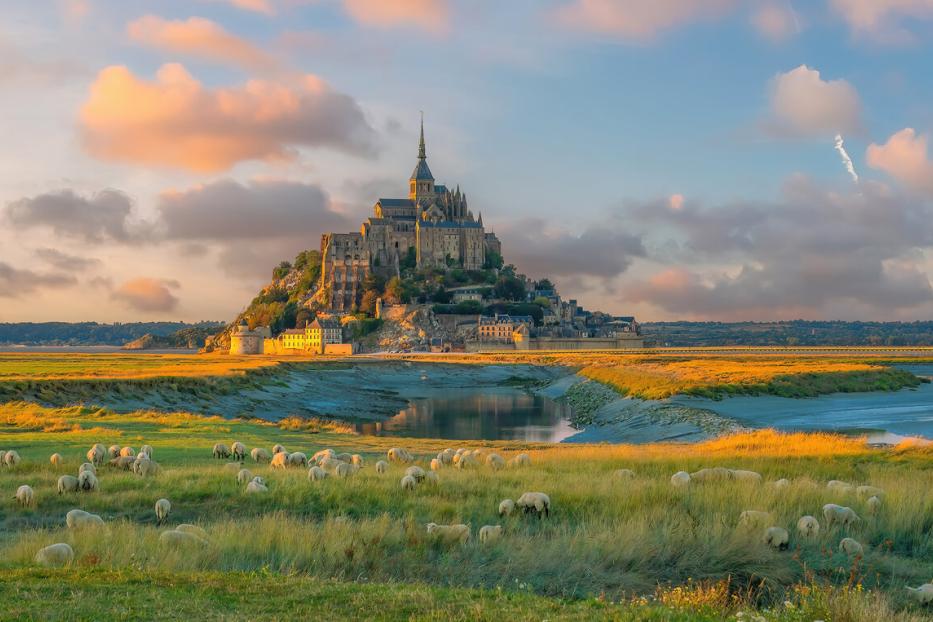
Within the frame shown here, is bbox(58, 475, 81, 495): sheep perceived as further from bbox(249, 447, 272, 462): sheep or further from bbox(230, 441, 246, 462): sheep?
bbox(230, 441, 246, 462): sheep

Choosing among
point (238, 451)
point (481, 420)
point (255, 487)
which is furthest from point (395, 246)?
point (255, 487)

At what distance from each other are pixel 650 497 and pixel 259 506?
6976 mm

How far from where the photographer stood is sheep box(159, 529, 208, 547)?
10.9 m

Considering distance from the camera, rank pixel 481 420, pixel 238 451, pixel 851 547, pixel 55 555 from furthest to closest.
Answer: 1. pixel 481 420
2. pixel 238 451
3. pixel 851 547
4. pixel 55 555

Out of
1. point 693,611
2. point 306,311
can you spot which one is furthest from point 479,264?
point 693,611

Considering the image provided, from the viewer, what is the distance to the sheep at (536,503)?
13.7m

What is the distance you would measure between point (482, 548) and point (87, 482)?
8719mm

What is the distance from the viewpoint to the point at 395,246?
177375 millimetres

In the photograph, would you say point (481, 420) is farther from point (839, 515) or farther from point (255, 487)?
point (839, 515)

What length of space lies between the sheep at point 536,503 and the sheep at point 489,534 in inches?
72.9

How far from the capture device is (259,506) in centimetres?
1467

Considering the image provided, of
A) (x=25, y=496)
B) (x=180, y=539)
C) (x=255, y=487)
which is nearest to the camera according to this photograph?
(x=180, y=539)

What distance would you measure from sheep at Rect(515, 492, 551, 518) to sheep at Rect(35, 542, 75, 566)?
694cm

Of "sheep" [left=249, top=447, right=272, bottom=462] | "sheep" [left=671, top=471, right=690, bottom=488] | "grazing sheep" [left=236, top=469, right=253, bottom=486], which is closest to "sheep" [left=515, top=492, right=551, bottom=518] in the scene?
"sheep" [left=671, top=471, right=690, bottom=488]
